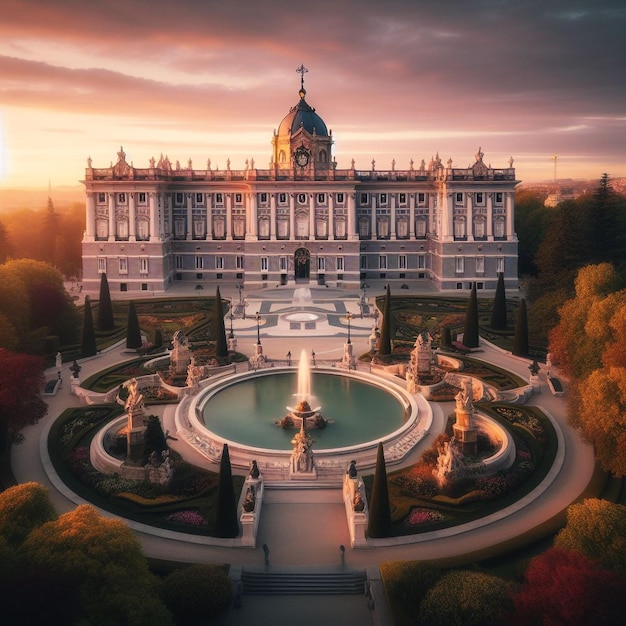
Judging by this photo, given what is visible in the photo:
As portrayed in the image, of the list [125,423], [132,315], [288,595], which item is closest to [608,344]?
[288,595]

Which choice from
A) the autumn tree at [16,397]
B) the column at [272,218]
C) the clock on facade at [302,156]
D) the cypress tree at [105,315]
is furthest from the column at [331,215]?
the autumn tree at [16,397]

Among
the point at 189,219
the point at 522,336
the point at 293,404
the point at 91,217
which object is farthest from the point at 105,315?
the point at 522,336

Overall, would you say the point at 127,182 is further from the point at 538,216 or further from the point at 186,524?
the point at 186,524

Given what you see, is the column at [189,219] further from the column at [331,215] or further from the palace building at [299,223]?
the column at [331,215]

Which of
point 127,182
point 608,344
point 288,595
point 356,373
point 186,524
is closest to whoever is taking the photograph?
point 288,595

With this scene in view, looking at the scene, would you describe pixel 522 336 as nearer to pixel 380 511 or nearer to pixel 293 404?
pixel 293 404

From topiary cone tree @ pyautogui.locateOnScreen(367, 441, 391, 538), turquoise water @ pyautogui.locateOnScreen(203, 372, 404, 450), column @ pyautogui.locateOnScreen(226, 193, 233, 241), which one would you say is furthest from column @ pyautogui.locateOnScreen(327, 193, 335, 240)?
topiary cone tree @ pyautogui.locateOnScreen(367, 441, 391, 538)

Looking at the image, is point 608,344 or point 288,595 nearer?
point 288,595
